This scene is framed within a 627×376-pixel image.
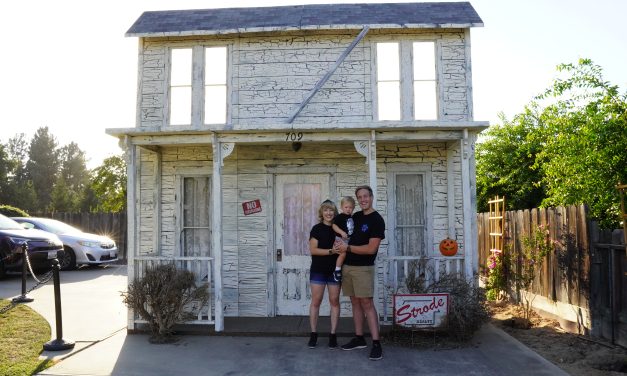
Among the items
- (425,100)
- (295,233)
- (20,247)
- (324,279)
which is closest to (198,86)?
(295,233)

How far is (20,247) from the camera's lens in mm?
11961

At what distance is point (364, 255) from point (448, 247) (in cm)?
192

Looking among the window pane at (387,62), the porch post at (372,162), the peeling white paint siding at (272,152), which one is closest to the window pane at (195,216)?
the peeling white paint siding at (272,152)

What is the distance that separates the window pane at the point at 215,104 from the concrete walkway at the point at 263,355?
330 cm

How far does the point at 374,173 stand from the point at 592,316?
3492 millimetres

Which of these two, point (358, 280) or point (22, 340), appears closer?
point (358, 280)

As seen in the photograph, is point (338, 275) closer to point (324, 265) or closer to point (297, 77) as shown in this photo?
point (324, 265)

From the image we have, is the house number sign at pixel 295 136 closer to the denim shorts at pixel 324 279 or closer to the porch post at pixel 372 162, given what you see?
the porch post at pixel 372 162

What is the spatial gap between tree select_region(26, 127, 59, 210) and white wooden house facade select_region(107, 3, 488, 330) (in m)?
57.4

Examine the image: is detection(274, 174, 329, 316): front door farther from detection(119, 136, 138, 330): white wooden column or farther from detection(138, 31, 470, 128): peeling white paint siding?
detection(119, 136, 138, 330): white wooden column

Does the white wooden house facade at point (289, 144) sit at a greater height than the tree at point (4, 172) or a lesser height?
lesser

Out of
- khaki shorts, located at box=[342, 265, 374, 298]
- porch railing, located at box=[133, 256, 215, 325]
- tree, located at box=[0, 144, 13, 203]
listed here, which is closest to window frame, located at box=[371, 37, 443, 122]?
khaki shorts, located at box=[342, 265, 374, 298]

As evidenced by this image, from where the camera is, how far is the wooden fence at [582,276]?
20.8 ft

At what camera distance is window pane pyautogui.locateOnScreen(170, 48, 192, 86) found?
855 centimetres
